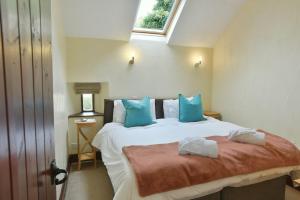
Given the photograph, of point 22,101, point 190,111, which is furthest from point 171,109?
point 22,101

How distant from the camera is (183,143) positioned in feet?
6.47

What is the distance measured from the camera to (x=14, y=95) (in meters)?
0.48

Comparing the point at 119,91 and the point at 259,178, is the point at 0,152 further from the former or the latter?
the point at 119,91

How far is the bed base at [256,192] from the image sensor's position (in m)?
1.93

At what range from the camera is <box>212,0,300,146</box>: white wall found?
270 cm

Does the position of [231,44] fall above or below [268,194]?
A: above

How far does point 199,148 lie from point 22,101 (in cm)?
163

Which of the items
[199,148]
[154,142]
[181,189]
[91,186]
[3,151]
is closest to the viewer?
[3,151]

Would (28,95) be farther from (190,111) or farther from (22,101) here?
(190,111)

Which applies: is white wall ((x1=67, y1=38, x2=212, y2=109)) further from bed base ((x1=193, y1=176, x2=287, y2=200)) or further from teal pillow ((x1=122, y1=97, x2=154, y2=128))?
bed base ((x1=193, y1=176, x2=287, y2=200))

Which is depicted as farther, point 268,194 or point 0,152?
point 268,194

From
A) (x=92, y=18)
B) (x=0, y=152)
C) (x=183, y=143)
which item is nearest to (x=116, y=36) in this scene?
(x=92, y=18)

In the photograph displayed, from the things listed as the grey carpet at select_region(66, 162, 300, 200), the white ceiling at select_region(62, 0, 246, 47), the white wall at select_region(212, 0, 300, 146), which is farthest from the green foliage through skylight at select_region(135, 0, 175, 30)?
the grey carpet at select_region(66, 162, 300, 200)

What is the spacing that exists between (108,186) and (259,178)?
5.73 feet
